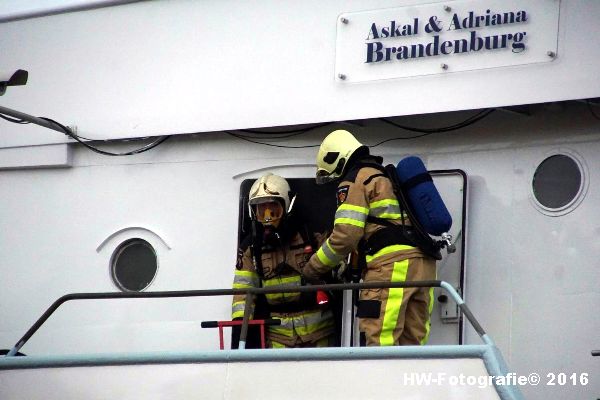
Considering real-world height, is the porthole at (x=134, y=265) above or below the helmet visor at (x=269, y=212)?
below

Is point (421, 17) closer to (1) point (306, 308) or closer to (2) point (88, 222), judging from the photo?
(1) point (306, 308)

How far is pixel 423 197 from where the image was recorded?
774cm

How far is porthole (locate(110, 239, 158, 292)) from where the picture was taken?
8.89m

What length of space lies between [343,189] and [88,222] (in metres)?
2.29

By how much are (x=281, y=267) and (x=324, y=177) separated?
68 centimetres

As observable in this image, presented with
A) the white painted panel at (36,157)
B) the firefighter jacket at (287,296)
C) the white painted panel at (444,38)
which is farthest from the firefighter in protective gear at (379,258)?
the white painted panel at (36,157)

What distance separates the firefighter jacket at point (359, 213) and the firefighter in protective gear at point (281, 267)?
474mm

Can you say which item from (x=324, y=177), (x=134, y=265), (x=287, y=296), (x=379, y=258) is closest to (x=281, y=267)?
(x=287, y=296)

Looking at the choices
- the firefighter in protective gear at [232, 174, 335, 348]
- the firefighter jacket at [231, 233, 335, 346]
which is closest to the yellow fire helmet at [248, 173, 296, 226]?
the firefighter in protective gear at [232, 174, 335, 348]

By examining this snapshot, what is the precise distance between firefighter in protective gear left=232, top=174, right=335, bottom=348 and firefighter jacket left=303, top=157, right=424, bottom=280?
0.47 metres

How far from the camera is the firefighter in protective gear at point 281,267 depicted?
26.9 feet

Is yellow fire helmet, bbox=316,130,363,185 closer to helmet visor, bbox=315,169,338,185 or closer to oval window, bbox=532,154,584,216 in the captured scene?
helmet visor, bbox=315,169,338,185

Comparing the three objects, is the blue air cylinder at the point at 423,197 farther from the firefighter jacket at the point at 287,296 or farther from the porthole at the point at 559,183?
the firefighter jacket at the point at 287,296

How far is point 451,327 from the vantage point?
26.3 feet
